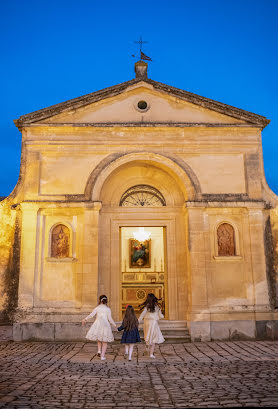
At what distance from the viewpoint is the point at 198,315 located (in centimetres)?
1322

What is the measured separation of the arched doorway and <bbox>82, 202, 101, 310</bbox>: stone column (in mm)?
677

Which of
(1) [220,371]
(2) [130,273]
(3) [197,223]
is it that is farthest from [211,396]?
(2) [130,273]

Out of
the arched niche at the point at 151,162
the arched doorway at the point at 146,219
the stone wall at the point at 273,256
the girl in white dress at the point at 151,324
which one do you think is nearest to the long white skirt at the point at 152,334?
the girl in white dress at the point at 151,324

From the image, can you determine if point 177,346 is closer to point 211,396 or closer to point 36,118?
point 211,396

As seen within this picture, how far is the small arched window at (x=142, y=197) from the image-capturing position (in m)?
15.4

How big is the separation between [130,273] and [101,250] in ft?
23.2

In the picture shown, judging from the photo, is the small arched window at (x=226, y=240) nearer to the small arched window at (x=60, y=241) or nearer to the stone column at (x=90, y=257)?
the stone column at (x=90, y=257)

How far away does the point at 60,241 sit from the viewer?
14.1m

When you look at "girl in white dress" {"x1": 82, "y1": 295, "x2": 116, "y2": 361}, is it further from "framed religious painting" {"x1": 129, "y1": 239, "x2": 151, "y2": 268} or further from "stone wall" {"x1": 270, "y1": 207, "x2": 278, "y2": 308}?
"framed religious painting" {"x1": 129, "y1": 239, "x2": 151, "y2": 268}

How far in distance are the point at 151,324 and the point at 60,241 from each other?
5.15 meters

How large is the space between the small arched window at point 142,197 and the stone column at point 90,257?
69.2 inches

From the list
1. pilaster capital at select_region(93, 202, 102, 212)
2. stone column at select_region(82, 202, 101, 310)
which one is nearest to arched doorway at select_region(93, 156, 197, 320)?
pilaster capital at select_region(93, 202, 102, 212)

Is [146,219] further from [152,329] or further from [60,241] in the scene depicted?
[152,329]

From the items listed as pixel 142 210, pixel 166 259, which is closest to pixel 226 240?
pixel 166 259
